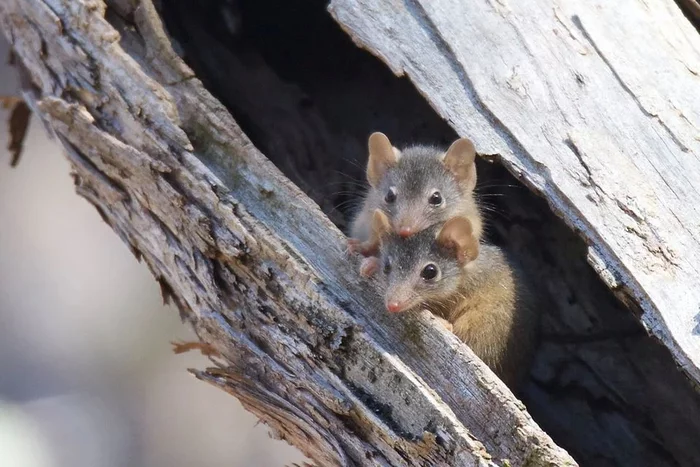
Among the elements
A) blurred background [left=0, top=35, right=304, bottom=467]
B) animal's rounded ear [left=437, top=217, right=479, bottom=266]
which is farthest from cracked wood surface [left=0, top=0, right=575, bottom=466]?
blurred background [left=0, top=35, right=304, bottom=467]

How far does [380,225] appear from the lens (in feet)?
14.9

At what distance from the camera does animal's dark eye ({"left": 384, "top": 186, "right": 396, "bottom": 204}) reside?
16.8 ft

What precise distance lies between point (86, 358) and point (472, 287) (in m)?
5.83

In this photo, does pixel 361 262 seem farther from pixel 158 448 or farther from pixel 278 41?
pixel 158 448

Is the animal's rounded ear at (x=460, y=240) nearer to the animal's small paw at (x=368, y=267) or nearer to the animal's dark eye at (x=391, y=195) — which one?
the animal's small paw at (x=368, y=267)

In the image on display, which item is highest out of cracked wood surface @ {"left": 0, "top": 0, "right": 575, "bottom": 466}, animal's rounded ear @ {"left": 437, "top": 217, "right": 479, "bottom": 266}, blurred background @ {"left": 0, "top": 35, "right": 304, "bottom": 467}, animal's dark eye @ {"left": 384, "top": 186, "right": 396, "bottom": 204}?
animal's rounded ear @ {"left": 437, "top": 217, "right": 479, "bottom": 266}

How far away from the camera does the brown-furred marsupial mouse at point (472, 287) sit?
14.9 ft

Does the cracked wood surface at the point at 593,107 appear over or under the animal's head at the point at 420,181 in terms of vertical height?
over

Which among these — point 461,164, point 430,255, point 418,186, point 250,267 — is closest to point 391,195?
point 418,186

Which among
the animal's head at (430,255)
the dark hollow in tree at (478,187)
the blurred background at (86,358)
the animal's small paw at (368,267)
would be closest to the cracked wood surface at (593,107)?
the animal's head at (430,255)

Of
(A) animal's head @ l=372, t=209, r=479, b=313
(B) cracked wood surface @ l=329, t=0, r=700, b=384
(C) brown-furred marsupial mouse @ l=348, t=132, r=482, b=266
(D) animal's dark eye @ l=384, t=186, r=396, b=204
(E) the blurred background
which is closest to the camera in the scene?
(B) cracked wood surface @ l=329, t=0, r=700, b=384

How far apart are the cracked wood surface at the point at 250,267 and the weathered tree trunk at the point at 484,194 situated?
1 centimetres

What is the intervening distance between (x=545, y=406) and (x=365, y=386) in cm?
170

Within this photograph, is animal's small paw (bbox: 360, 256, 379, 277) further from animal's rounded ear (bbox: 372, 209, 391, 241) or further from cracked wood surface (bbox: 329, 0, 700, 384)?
cracked wood surface (bbox: 329, 0, 700, 384)
